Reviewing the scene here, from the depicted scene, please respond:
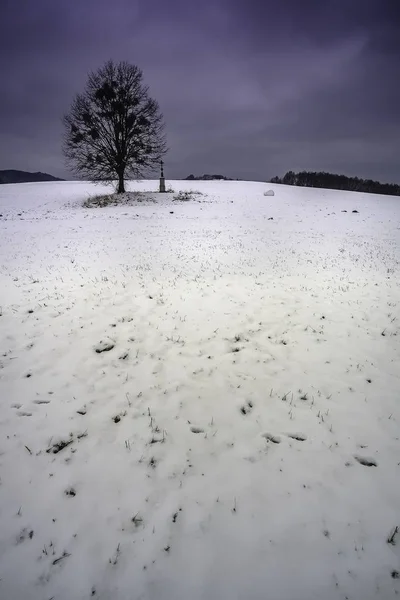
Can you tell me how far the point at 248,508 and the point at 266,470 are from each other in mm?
574

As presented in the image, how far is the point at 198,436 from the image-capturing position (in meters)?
4.24

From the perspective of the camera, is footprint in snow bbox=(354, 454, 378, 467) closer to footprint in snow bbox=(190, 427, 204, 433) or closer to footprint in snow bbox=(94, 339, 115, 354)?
footprint in snow bbox=(190, 427, 204, 433)

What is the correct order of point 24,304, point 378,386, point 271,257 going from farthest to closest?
point 271,257 → point 24,304 → point 378,386

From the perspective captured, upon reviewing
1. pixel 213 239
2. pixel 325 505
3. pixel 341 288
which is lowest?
pixel 325 505

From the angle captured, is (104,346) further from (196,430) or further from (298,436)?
(298,436)

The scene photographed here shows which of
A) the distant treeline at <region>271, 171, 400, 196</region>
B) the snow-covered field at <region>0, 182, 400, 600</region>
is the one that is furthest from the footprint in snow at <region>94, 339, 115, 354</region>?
the distant treeline at <region>271, 171, 400, 196</region>

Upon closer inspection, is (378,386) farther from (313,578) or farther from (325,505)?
(313,578)

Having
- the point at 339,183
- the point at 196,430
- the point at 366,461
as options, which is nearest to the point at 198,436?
the point at 196,430

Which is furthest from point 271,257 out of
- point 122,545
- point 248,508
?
point 122,545

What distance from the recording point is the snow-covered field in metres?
2.80

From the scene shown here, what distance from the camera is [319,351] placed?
6188 mm

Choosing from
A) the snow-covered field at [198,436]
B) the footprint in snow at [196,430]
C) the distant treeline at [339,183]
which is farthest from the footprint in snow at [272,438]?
the distant treeline at [339,183]

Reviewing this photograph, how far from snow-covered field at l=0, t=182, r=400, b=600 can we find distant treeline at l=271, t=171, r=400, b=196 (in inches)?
3233

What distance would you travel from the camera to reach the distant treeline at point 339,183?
7810 centimetres
